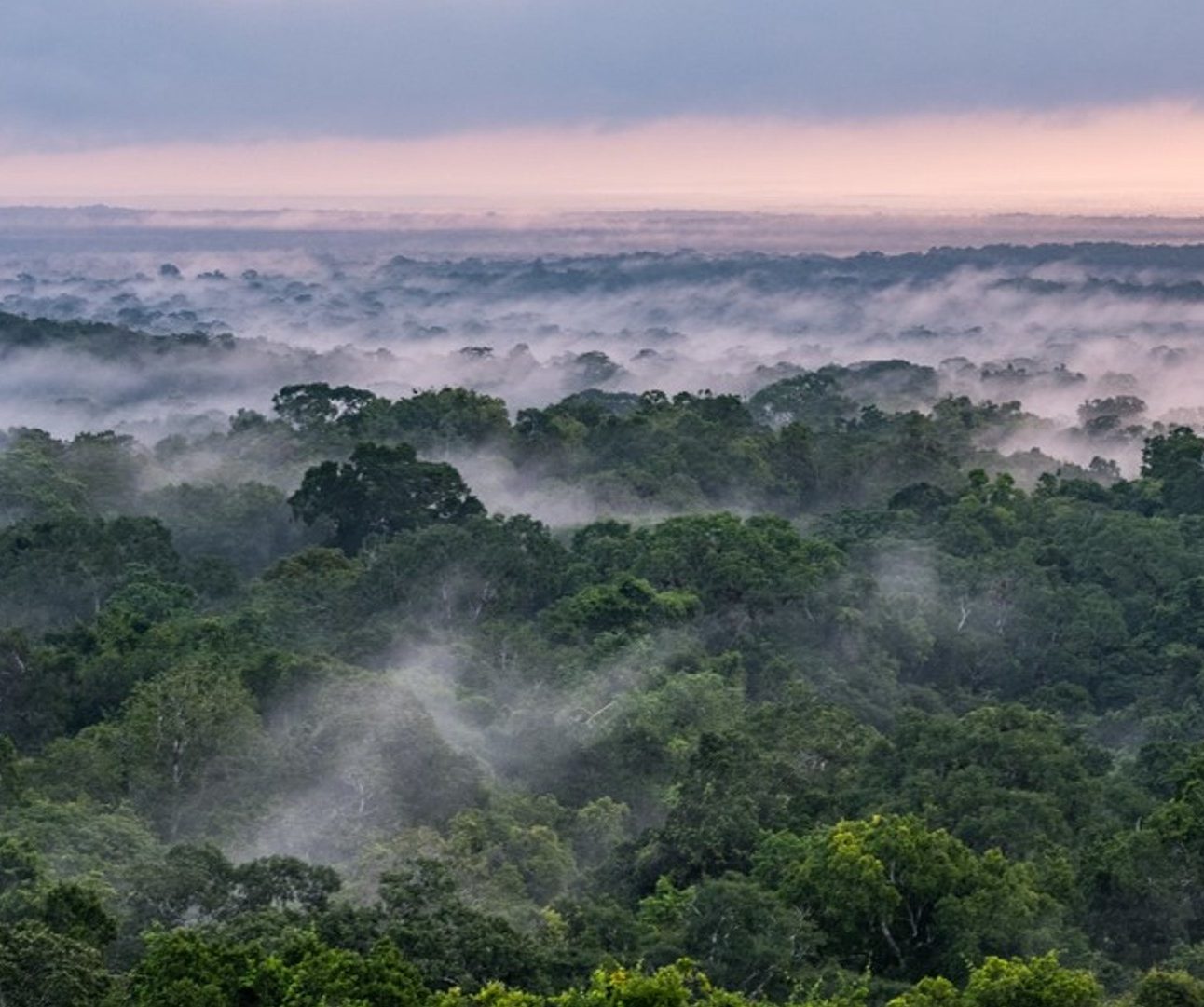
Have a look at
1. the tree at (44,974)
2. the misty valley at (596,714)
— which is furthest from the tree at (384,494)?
the tree at (44,974)

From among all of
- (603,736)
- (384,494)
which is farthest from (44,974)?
(384,494)

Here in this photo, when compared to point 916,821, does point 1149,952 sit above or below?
below

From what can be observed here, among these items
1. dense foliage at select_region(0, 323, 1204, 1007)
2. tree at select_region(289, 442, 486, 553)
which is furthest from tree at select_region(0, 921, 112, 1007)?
tree at select_region(289, 442, 486, 553)

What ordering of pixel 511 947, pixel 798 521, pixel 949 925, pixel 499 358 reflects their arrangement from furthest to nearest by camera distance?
pixel 499 358 → pixel 798 521 → pixel 949 925 → pixel 511 947

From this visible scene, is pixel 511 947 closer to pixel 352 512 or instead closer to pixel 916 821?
pixel 916 821

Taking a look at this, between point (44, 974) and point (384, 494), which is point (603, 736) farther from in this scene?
point (384, 494)

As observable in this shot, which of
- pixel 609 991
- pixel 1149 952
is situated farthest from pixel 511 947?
pixel 1149 952
